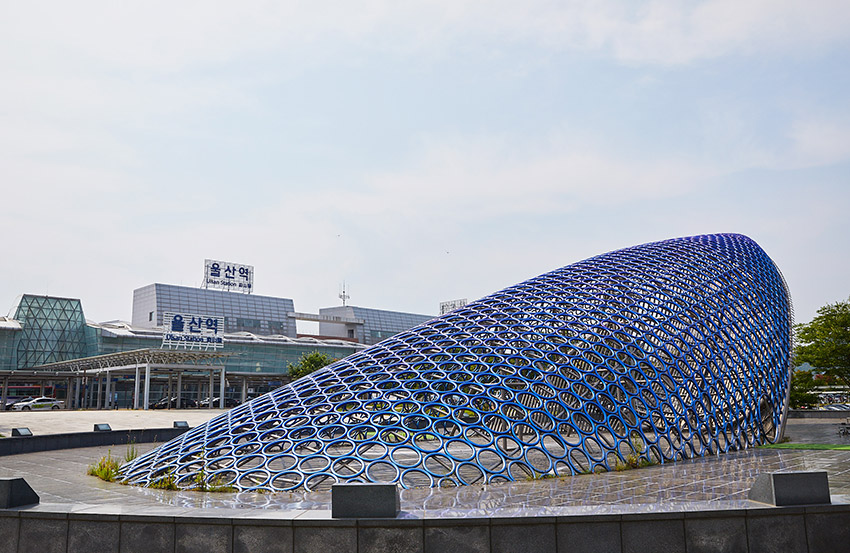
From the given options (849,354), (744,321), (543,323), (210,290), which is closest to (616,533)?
(543,323)

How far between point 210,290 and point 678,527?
3730 inches

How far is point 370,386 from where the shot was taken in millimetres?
19062

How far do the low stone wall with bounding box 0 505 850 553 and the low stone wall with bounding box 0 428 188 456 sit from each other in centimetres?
1630

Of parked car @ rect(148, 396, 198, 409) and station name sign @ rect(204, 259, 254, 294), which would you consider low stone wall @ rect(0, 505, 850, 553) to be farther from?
station name sign @ rect(204, 259, 254, 294)

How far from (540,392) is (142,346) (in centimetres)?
7473

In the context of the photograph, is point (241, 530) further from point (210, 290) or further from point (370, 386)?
point (210, 290)

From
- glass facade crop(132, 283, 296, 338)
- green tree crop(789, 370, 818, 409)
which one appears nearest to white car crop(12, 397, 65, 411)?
glass facade crop(132, 283, 296, 338)

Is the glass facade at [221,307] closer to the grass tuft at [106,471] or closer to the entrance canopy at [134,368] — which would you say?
the entrance canopy at [134,368]

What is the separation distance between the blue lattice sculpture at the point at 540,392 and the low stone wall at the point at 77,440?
948cm

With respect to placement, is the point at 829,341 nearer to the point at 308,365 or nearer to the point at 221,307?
the point at 308,365

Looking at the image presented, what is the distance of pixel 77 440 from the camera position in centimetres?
2670

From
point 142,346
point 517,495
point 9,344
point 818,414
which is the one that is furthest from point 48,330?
point 517,495

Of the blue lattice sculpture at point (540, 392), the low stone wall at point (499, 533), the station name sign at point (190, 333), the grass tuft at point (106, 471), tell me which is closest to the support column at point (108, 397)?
the station name sign at point (190, 333)

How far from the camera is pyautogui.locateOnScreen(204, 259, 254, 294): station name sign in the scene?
99250 millimetres
